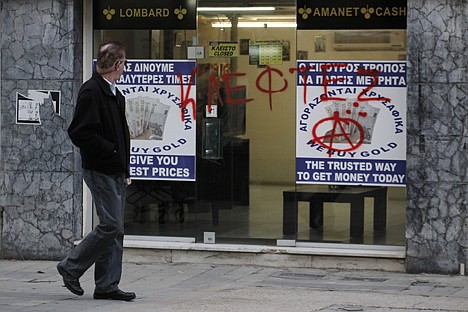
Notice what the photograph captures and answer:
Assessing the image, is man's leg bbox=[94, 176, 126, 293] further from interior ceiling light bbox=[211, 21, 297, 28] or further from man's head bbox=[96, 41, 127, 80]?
interior ceiling light bbox=[211, 21, 297, 28]

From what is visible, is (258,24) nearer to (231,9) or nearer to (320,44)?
(231,9)

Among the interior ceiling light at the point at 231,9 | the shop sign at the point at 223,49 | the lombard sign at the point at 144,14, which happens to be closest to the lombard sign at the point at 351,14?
the interior ceiling light at the point at 231,9

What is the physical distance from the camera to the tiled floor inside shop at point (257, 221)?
1020cm

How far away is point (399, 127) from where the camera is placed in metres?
10.1

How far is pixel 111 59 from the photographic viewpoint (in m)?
8.15

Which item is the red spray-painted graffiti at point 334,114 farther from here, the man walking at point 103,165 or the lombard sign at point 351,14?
the man walking at point 103,165

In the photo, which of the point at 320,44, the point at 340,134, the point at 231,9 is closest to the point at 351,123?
the point at 340,134

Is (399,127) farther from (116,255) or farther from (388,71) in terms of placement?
(116,255)

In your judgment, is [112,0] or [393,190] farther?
[112,0]

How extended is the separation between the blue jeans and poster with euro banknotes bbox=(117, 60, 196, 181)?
2.43 m

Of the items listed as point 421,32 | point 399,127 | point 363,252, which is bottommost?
point 363,252

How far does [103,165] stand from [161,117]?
2.73 meters

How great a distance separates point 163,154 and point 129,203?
2.21ft

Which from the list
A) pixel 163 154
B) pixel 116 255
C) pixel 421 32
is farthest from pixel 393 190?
pixel 116 255
